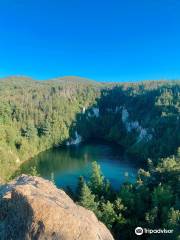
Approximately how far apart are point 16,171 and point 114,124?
99.5 metres

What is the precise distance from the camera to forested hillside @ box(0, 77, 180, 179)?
386 ft

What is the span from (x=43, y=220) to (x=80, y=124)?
167m

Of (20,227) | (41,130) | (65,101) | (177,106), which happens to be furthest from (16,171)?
(65,101)

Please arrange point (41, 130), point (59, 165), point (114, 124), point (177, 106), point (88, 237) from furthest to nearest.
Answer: point (114, 124) < point (41, 130) < point (177, 106) < point (59, 165) < point (88, 237)

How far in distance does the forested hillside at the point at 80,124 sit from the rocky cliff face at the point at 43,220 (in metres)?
76.5

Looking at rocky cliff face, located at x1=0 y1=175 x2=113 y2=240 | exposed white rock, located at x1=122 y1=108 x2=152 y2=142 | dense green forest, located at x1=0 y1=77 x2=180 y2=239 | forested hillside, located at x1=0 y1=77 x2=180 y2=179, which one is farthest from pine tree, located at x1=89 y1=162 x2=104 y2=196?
exposed white rock, located at x1=122 y1=108 x2=152 y2=142

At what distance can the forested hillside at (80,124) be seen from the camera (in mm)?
117663

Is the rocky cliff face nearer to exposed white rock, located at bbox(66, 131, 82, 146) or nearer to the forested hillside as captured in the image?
the forested hillside

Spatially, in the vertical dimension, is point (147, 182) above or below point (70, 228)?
below

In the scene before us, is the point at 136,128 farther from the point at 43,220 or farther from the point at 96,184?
the point at 43,220

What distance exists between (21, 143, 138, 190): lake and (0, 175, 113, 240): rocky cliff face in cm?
5844

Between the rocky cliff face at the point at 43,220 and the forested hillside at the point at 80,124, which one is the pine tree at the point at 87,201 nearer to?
the rocky cliff face at the point at 43,220

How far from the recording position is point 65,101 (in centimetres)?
19162

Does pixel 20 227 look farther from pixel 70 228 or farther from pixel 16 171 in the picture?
pixel 16 171
